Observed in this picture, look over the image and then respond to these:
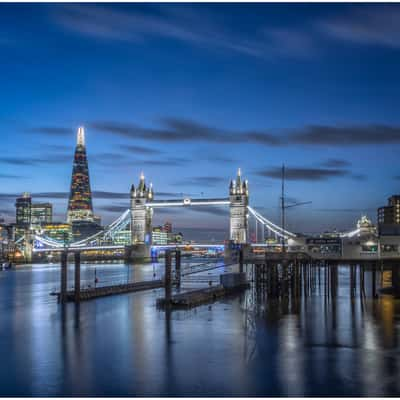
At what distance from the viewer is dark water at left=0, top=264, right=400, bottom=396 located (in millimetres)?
23406

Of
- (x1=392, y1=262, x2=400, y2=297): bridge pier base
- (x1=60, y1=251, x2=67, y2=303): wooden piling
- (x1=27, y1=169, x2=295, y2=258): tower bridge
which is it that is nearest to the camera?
(x1=60, y1=251, x2=67, y2=303): wooden piling

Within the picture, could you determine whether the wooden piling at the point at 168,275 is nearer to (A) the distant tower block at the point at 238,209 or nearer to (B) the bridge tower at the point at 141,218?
(A) the distant tower block at the point at 238,209

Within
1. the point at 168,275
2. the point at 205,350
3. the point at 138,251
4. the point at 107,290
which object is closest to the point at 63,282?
the point at 107,290

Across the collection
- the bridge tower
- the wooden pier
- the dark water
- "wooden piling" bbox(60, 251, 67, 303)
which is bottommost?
the dark water

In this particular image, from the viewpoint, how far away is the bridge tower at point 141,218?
172000 mm

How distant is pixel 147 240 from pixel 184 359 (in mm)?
148532

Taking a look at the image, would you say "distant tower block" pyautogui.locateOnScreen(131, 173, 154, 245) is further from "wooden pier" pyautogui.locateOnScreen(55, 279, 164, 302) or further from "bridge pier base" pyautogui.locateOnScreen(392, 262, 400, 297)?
"bridge pier base" pyautogui.locateOnScreen(392, 262, 400, 297)

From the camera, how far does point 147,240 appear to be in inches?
6919

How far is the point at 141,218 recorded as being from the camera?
182 meters

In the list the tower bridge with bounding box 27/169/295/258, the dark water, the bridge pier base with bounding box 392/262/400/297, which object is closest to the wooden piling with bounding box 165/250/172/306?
the dark water

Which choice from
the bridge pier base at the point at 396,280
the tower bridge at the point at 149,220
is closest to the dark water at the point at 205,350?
the bridge pier base at the point at 396,280

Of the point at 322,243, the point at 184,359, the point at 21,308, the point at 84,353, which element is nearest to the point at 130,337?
the point at 84,353

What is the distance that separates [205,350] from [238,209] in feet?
438

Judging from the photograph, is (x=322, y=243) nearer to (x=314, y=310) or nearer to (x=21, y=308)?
(x=314, y=310)
